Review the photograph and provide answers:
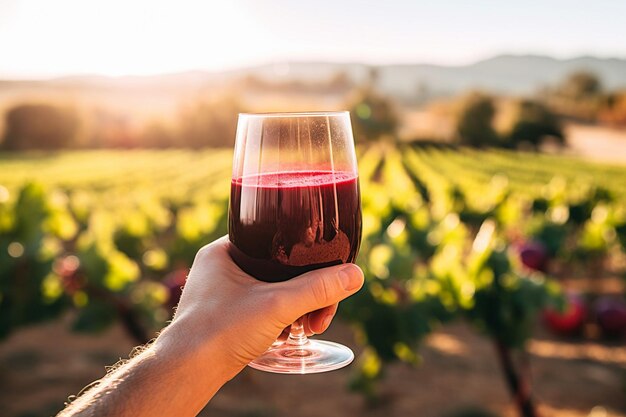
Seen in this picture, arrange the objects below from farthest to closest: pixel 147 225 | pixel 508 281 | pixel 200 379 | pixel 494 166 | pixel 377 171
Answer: pixel 377 171 < pixel 494 166 < pixel 147 225 < pixel 508 281 < pixel 200 379

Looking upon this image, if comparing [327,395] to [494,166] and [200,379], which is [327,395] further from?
[494,166]

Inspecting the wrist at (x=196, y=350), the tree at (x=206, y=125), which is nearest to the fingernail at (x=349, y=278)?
the wrist at (x=196, y=350)

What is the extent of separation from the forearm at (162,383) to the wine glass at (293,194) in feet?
0.63

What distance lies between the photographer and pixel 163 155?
24.8m

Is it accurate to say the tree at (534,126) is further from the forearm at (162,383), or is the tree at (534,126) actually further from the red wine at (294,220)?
the forearm at (162,383)

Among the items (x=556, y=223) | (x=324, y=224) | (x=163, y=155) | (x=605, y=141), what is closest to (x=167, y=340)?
(x=324, y=224)

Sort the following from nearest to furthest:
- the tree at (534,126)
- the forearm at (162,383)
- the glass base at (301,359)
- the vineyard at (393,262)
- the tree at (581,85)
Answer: the forearm at (162,383)
the glass base at (301,359)
the vineyard at (393,262)
the tree at (534,126)
the tree at (581,85)

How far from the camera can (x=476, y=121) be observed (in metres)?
13.9

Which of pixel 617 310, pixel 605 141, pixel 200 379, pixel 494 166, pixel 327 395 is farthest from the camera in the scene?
pixel 494 166

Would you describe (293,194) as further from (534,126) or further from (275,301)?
(534,126)

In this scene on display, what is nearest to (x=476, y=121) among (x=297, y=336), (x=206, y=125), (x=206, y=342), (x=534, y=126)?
(x=534, y=126)

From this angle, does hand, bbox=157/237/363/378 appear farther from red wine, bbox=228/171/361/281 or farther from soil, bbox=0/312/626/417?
soil, bbox=0/312/626/417

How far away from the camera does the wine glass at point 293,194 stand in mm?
1357

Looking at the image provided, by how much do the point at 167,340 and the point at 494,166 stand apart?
9752 mm
